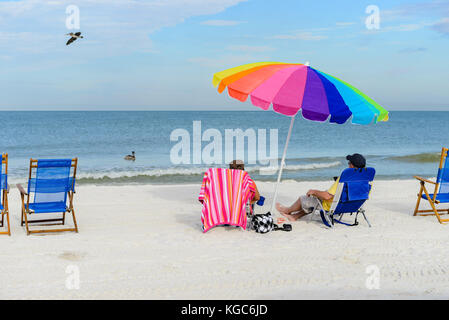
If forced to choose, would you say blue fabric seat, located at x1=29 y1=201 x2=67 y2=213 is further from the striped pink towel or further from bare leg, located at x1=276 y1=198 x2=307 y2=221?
bare leg, located at x1=276 y1=198 x2=307 y2=221

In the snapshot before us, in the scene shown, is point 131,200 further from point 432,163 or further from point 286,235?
point 432,163

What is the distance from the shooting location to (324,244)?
5.74 meters

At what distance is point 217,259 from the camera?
16.7ft

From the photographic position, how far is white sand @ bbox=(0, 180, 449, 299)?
4199 millimetres

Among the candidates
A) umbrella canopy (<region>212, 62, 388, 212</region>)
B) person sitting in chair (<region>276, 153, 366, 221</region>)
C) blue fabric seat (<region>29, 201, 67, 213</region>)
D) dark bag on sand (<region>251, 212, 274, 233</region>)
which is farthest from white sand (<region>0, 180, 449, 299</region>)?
umbrella canopy (<region>212, 62, 388, 212</region>)

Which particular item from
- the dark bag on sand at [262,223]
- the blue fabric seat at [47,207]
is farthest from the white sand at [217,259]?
the blue fabric seat at [47,207]

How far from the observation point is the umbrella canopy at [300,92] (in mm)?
5410

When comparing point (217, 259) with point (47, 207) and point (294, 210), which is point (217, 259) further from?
point (47, 207)

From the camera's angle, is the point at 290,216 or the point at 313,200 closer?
the point at 313,200

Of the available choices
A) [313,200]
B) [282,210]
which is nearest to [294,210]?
[282,210]

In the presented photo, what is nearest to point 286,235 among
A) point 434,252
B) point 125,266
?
point 434,252

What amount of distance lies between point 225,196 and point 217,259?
1.21 meters
